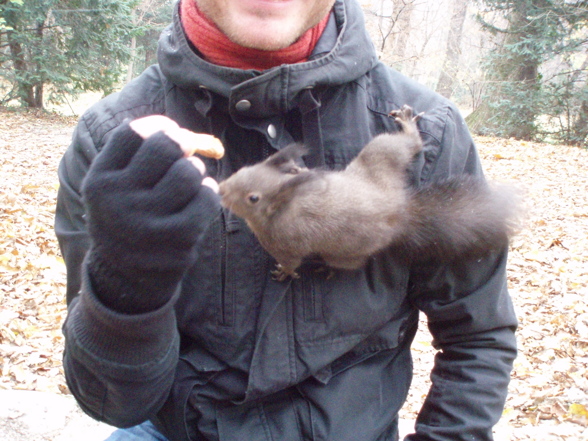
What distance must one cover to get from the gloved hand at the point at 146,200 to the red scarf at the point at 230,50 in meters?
0.52

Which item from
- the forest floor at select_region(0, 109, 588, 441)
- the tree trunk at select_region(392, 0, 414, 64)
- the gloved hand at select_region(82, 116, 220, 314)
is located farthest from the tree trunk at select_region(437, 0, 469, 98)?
the gloved hand at select_region(82, 116, 220, 314)

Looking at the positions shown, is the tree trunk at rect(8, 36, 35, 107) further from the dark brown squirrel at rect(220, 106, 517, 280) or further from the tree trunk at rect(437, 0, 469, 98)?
the tree trunk at rect(437, 0, 469, 98)

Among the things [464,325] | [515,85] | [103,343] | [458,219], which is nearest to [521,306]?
[464,325]

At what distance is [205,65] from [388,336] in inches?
→ 45.2

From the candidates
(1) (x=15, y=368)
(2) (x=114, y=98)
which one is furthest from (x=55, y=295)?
(2) (x=114, y=98)

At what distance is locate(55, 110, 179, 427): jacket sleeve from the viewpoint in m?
1.52

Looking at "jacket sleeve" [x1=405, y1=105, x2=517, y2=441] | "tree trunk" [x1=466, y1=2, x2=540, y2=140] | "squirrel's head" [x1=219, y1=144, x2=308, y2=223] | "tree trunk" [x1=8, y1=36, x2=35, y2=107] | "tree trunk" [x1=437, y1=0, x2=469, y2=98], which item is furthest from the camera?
"tree trunk" [x1=437, y1=0, x2=469, y2=98]

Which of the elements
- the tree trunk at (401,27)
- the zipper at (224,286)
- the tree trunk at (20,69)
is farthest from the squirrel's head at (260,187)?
the tree trunk at (20,69)

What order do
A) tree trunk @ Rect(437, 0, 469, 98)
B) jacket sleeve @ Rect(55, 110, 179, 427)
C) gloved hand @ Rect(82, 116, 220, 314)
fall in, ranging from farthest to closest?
tree trunk @ Rect(437, 0, 469, 98), jacket sleeve @ Rect(55, 110, 179, 427), gloved hand @ Rect(82, 116, 220, 314)

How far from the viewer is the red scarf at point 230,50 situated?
5.84 feet

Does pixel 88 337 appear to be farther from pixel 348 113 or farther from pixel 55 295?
pixel 55 295

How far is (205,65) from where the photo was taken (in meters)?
1.67

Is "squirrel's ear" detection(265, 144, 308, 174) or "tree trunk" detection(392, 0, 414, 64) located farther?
"tree trunk" detection(392, 0, 414, 64)

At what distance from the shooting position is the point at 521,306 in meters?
5.12
